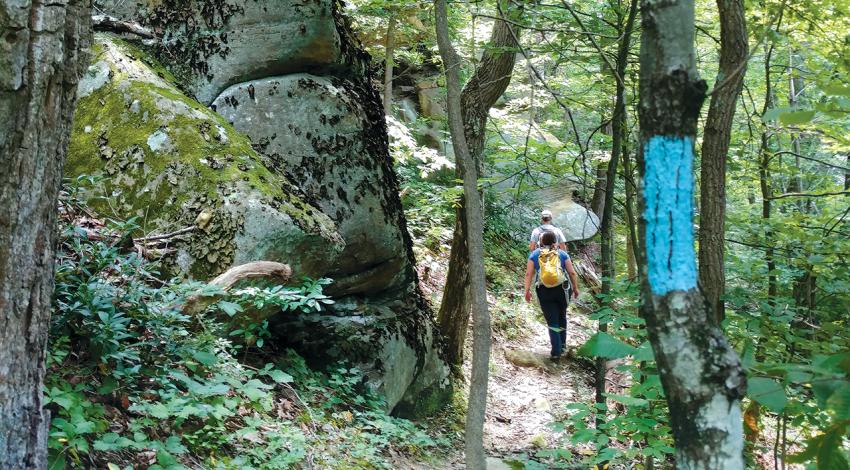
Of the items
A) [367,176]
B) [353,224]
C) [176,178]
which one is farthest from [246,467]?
[367,176]

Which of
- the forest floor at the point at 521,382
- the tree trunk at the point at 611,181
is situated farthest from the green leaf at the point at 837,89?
the forest floor at the point at 521,382

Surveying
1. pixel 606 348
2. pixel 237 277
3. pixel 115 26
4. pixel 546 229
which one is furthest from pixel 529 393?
pixel 606 348

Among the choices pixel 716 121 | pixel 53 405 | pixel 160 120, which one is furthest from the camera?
pixel 160 120

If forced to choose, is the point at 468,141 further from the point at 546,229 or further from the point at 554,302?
the point at 554,302

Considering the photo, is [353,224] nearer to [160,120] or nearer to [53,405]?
[160,120]

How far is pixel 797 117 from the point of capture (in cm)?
150

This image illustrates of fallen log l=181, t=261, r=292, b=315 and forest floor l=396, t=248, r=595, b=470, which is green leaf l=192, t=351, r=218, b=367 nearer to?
fallen log l=181, t=261, r=292, b=315

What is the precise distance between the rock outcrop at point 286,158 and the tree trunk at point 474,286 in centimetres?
137

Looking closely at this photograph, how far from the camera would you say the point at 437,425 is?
6.48 metres

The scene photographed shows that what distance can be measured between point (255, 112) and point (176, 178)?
1156mm

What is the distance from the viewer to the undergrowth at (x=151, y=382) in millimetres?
2879

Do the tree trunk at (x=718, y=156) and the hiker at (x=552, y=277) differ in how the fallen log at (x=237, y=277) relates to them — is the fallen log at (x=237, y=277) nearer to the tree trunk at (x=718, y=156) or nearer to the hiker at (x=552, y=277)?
the tree trunk at (x=718, y=156)

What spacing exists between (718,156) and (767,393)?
3470mm

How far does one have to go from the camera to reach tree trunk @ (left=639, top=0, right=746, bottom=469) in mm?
1483
